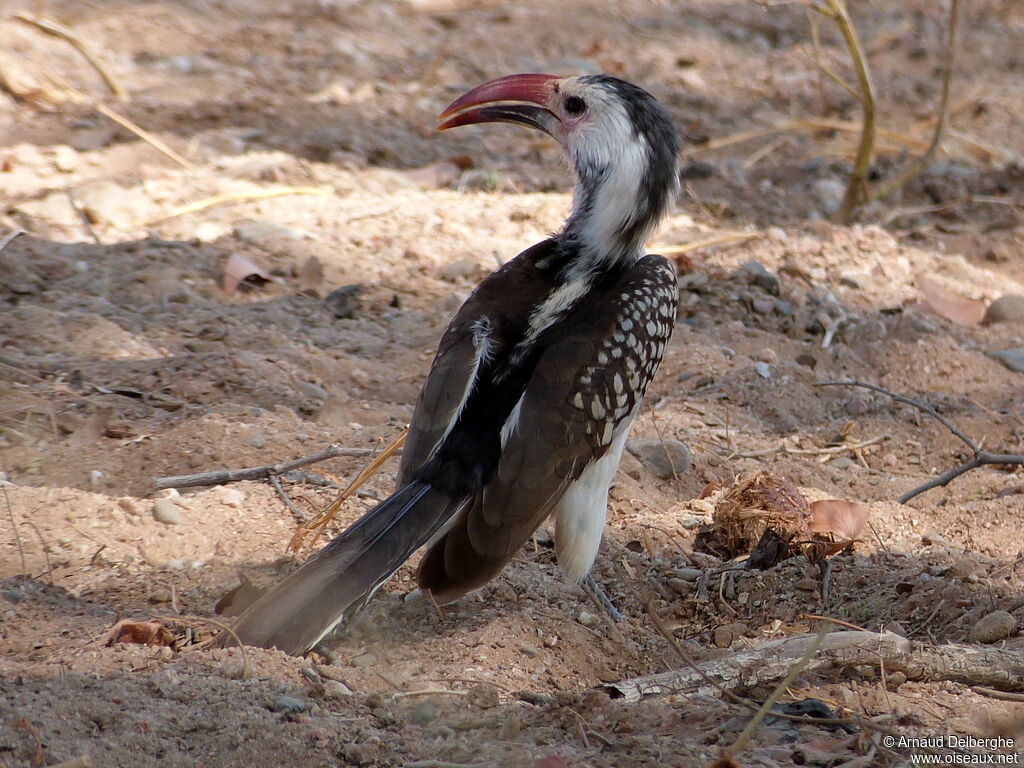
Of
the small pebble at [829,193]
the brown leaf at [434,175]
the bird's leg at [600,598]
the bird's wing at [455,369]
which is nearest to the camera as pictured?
the bird's wing at [455,369]

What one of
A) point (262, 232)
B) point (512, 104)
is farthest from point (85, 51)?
point (512, 104)

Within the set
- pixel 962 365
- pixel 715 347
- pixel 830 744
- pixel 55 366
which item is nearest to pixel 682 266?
pixel 715 347

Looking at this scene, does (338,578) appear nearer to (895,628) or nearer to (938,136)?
(895,628)

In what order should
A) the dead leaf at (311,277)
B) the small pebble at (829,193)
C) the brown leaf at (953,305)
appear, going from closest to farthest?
the dead leaf at (311,277) → the brown leaf at (953,305) → the small pebble at (829,193)

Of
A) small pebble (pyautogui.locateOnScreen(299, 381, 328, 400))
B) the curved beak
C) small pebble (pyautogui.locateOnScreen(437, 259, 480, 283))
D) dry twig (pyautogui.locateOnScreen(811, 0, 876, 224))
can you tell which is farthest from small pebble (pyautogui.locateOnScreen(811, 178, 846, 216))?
small pebble (pyautogui.locateOnScreen(299, 381, 328, 400))

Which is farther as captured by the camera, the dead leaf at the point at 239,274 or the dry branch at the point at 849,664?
the dead leaf at the point at 239,274

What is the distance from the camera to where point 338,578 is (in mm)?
2939

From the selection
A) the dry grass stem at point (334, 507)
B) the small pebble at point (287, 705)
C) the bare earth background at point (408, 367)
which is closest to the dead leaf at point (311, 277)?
the bare earth background at point (408, 367)

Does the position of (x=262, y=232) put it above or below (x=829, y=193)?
below

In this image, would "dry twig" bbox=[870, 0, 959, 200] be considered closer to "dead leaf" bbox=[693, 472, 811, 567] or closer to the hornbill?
the hornbill

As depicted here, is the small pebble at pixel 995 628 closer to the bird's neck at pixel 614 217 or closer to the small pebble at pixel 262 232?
the bird's neck at pixel 614 217

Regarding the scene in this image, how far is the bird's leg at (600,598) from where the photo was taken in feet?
11.4

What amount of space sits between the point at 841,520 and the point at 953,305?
2.41 m

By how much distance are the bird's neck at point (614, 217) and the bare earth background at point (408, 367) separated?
0.81 m
